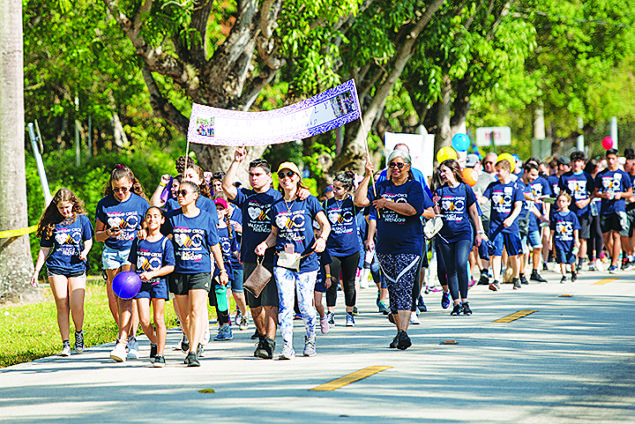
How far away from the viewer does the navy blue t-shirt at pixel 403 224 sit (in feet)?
31.2

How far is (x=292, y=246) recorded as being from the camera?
9000mm

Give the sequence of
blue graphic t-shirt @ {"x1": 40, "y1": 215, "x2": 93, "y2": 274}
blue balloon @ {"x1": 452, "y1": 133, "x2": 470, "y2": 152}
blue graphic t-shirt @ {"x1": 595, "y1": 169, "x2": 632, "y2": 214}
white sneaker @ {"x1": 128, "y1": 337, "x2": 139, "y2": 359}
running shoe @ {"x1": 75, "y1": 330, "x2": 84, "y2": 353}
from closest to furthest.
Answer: white sneaker @ {"x1": 128, "y1": 337, "x2": 139, "y2": 359} → blue graphic t-shirt @ {"x1": 40, "y1": 215, "x2": 93, "y2": 274} → running shoe @ {"x1": 75, "y1": 330, "x2": 84, "y2": 353} → blue graphic t-shirt @ {"x1": 595, "y1": 169, "x2": 632, "y2": 214} → blue balloon @ {"x1": 452, "y1": 133, "x2": 470, "y2": 152}

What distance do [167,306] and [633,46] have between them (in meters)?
30.2

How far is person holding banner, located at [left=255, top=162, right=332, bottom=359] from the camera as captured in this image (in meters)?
9.02

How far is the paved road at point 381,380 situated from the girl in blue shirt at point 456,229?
489mm

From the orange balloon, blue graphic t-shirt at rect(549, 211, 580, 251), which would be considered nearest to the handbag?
the orange balloon

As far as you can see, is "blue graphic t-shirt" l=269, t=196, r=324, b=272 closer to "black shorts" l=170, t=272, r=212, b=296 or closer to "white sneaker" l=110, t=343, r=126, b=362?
"black shorts" l=170, t=272, r=212, b=296

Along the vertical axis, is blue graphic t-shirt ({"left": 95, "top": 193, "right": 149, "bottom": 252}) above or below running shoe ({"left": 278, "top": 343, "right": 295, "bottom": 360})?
above

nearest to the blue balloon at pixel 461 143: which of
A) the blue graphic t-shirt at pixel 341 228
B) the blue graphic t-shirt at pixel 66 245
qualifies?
the blue graphic t-shirt at pixel 341 228

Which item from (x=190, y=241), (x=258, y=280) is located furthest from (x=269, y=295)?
(x=190, y=241)

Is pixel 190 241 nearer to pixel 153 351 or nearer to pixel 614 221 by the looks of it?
pixel 153 351

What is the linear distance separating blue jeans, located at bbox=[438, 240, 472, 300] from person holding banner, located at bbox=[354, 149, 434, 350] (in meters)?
2.36

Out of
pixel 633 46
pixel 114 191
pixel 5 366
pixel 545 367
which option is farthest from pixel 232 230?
pixel 633 46

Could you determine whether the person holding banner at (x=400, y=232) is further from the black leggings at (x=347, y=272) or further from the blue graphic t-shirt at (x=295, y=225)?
the black leggings at (x=347, y=272)
